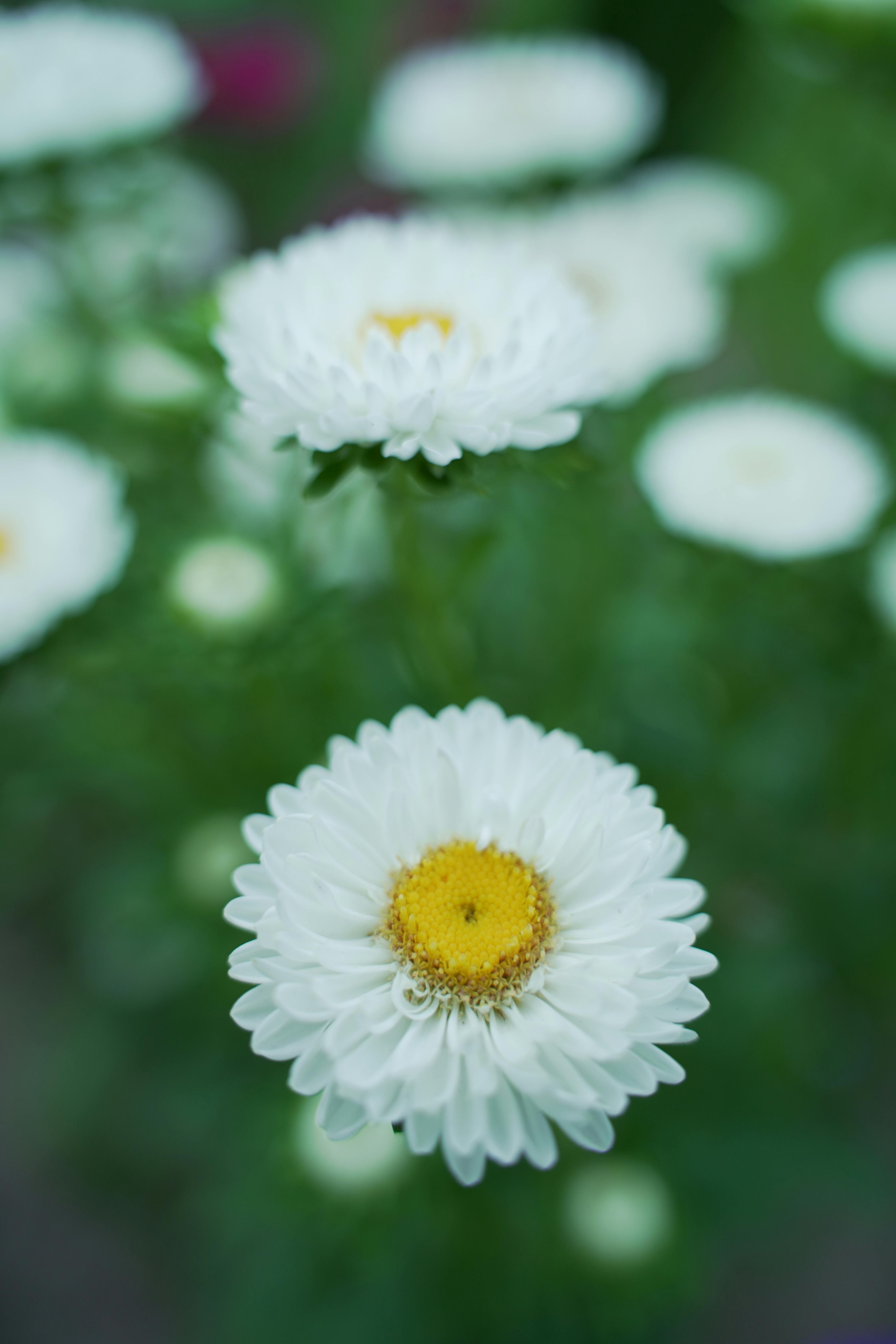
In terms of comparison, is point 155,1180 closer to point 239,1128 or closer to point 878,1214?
point 239,1128

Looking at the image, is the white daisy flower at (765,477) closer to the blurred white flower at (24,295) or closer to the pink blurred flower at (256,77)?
the blurred white flower at (24,295)

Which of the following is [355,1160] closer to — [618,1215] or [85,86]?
[618,1215]

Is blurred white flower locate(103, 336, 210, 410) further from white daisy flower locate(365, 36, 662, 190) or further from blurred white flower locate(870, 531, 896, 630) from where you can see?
blurred white flower locate(870, 531, 896, 630)

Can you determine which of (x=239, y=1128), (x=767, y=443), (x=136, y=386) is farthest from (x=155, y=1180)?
(x=767, y=443)

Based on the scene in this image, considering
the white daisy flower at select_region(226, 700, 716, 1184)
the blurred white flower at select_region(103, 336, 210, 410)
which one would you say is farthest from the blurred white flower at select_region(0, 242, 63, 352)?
the white daisy flower at select_region(226, 700, 716, 1184)

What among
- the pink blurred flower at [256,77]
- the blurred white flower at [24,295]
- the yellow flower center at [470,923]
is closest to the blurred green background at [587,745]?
the blurred white flower at [24,295]
